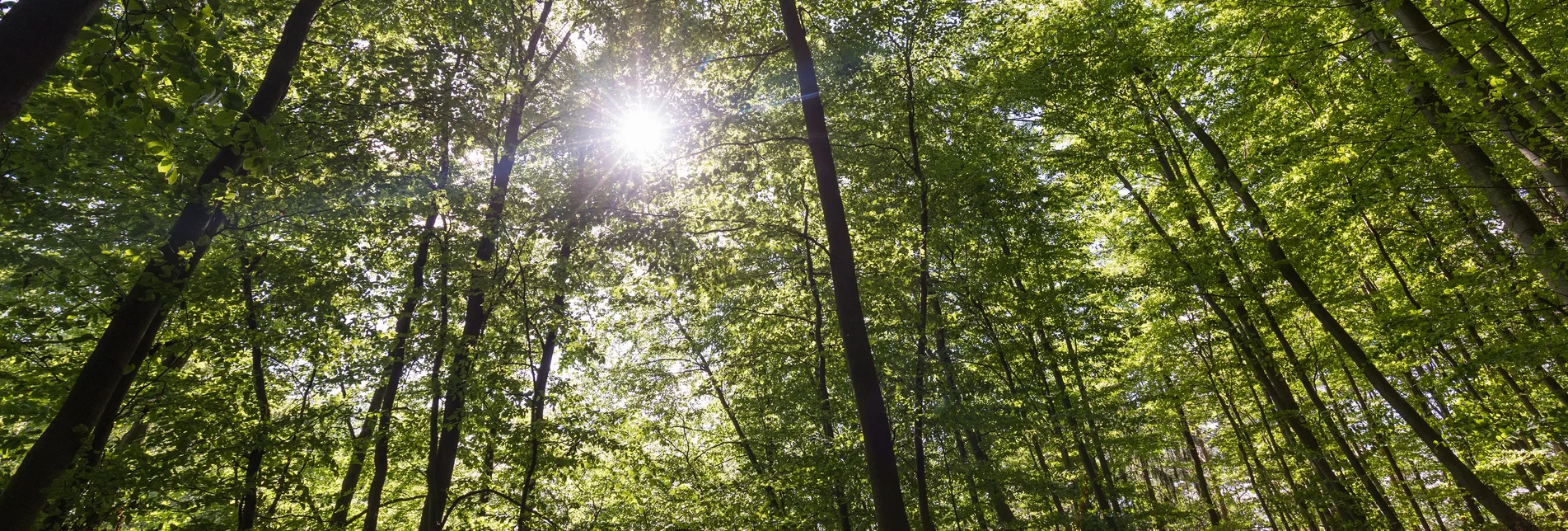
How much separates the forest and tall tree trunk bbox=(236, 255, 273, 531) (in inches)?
3.8

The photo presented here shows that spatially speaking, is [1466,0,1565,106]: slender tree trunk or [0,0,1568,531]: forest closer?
[1466,0,1565,106]: slender tree trunk

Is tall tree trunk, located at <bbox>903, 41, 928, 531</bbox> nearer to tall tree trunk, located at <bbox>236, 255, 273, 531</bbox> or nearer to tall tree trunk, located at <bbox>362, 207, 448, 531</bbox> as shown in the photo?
tall tree trunk, located at <bbox>362, 207, 448, 531</bbox>

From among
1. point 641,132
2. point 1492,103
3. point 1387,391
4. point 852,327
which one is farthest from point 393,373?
point 1387,391

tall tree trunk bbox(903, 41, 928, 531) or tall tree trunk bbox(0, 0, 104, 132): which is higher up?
tall tree trunk bbox(903, 41, 928, 531)

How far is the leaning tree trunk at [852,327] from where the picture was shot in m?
5.36

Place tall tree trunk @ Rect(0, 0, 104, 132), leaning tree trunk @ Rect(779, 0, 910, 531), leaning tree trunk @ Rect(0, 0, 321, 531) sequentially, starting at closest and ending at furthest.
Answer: tall tree trunk @ Rect(0, 0, 104, 132)
leaning tree trunk @ Rect(0, 0, 321, 531)
leaning tree trunk @ Rect(779, 0, 910, 531)

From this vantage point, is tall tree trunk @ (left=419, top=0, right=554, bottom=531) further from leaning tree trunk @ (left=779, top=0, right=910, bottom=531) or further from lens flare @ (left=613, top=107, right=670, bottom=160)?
leaning tree trunk @ (left=779, top=0, right=910, bottom=531)

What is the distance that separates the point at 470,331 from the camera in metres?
7.66

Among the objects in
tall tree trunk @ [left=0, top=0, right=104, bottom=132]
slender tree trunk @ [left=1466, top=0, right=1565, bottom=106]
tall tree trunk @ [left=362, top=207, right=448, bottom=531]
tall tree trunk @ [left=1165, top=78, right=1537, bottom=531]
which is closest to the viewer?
tall tree trunk @ [left=0, top=0, right=104, bottom=132]

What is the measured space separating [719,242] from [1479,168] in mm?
9579

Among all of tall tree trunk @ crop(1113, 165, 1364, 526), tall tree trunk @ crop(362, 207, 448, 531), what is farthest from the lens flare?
tall tree trunk @ crop(1113, 165, 1364, 526)

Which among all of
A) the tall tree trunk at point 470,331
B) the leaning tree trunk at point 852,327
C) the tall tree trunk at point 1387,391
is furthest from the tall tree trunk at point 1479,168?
the tall tree trunk at point 470,331

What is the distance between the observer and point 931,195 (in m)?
10.2

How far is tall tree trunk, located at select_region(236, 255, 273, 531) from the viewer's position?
6.27 m
